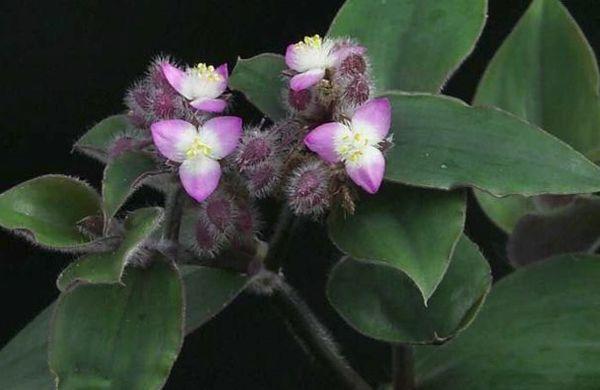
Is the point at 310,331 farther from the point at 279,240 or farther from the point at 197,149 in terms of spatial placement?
the point at 197,149

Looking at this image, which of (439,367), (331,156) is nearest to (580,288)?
(439,367)

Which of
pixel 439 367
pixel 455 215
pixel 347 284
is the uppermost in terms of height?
pixel 455 215

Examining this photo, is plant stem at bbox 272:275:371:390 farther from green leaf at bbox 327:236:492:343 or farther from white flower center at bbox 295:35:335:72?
white flower center at bbox 295:35:335:72

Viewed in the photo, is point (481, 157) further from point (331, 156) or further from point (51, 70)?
point (51, 70)

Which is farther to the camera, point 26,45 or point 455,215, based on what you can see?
point 26,45

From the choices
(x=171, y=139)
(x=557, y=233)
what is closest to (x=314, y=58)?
(x=171, y=139)

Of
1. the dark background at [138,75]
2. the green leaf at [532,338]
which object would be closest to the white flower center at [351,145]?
the green leaf at [532,338]

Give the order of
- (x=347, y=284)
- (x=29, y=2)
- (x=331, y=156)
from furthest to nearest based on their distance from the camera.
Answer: (x=29, y=2), (x=347, y=284), (x=331, y=156)
